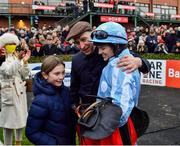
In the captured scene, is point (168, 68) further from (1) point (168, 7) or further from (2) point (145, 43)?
(1) point (168, 7)

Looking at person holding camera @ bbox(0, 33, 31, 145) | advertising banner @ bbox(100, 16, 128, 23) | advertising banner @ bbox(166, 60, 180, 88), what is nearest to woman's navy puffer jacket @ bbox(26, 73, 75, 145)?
person holding camera @ bbox(0, 33, 31, 145)

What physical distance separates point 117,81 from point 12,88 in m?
3.23

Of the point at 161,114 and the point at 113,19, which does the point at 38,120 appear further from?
the point at 113,19

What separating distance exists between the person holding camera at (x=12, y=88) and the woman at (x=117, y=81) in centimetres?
276

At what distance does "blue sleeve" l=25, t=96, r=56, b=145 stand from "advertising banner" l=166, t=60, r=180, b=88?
1049cm

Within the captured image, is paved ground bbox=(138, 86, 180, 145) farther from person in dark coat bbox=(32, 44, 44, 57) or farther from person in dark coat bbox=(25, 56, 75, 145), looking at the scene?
person in dark coat bbox=(32, 44, 44, 57)

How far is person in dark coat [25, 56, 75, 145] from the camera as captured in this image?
3.20m

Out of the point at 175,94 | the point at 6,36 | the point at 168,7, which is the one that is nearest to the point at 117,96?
the point at 6,36

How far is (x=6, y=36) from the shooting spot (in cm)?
542

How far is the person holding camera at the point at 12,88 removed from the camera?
18.2 feet

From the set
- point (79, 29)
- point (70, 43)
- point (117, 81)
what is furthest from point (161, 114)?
point (70, 43)

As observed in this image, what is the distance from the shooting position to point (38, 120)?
3186 millimetres

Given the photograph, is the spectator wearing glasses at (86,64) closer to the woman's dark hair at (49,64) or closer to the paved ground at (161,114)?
the woman's dark hair at (49,64)

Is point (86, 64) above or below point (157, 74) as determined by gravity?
above
